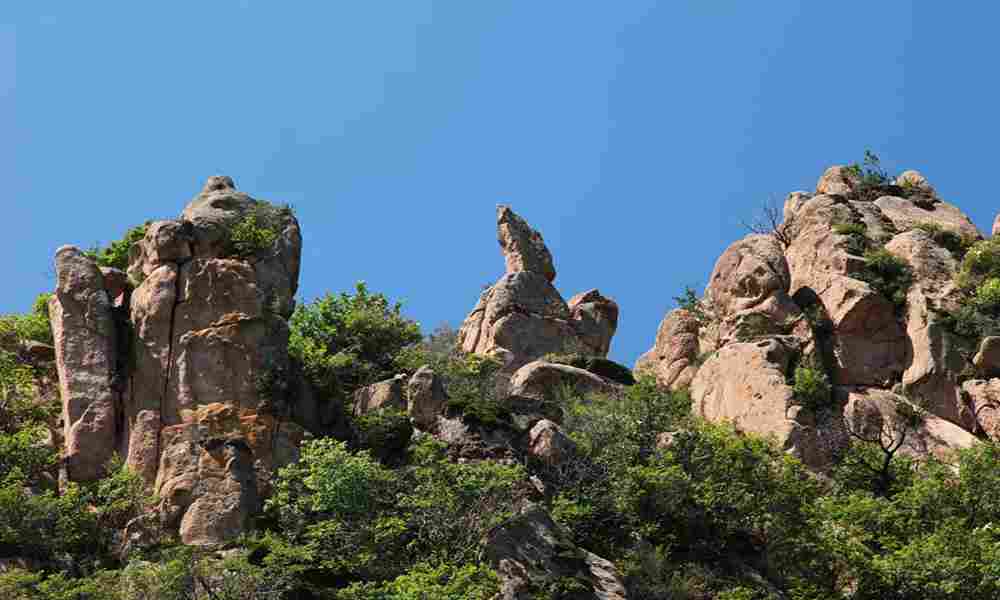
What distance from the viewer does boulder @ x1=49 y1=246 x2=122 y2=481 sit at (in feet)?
127

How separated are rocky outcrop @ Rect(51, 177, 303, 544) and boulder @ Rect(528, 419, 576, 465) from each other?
253 inches

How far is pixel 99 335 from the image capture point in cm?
4066

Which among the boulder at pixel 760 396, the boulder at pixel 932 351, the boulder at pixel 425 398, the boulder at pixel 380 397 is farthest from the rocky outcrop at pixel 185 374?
the boulder at pixel 932 351

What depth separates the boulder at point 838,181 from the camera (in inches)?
2429

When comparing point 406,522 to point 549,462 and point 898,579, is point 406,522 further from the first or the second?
point 898,579

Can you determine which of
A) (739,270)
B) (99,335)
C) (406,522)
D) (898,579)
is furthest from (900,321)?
(99,335)

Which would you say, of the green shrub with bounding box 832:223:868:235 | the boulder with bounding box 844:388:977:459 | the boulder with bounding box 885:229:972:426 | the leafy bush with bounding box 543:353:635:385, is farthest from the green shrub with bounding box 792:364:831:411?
the green shrub with bounding box 832:223:868:235

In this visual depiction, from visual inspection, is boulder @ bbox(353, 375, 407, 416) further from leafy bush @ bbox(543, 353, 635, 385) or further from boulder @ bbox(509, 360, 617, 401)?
leafy bush @ bbox(543, 353, 635, 385)

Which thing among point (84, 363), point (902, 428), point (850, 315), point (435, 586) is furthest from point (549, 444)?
point (850, 315)

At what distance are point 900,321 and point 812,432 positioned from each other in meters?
7.80

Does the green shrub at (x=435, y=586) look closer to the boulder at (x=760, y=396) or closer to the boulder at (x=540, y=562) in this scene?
the boulder at (x=540, y=562)

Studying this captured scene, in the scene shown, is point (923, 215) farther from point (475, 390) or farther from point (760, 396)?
point (475, 390)

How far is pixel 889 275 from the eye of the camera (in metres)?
52.6

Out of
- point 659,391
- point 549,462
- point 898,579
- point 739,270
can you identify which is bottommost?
point 898,579
